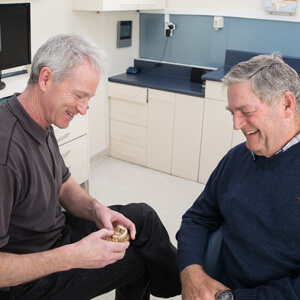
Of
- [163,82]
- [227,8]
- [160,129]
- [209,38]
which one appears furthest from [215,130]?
[227,8]

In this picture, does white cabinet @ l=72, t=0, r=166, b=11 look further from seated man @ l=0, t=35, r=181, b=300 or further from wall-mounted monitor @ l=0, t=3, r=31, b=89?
seated man @ l=0, t=35, r=181, b=300

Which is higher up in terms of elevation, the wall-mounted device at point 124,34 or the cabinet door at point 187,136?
the wall-mounted device at point 124,34

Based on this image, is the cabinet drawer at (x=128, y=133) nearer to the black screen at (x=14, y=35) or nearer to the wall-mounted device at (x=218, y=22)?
the wall-mounted device at (x=218, y=22)

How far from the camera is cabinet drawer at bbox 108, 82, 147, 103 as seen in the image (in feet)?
11.2

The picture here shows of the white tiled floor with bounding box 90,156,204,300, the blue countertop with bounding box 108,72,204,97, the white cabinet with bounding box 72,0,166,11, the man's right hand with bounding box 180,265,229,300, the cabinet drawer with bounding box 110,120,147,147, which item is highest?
the white cabinet with bounding box 72,0,166,11

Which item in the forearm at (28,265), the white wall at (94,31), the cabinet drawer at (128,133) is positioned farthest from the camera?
the cabinet drawer at (128,133)

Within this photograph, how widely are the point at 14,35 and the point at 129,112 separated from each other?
1.27 meters

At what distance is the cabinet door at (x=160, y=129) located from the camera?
3346mm

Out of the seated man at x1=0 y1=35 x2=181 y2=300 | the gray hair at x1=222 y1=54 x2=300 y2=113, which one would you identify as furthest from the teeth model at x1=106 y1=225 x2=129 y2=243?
the gray hair at x1=222 y1=54 x2=300 y2=113

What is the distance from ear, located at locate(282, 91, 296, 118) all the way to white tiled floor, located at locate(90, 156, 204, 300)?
60.4 inches

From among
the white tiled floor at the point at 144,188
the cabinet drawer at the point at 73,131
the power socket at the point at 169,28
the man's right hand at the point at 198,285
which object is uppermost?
the power socket at the point at 169,28

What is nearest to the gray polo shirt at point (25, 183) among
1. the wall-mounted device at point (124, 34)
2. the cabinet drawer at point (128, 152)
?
the cabinet drawer at point (128, 152)

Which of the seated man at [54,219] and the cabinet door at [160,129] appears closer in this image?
the seated man at [54,219]

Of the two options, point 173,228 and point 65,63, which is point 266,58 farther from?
point 173,228
